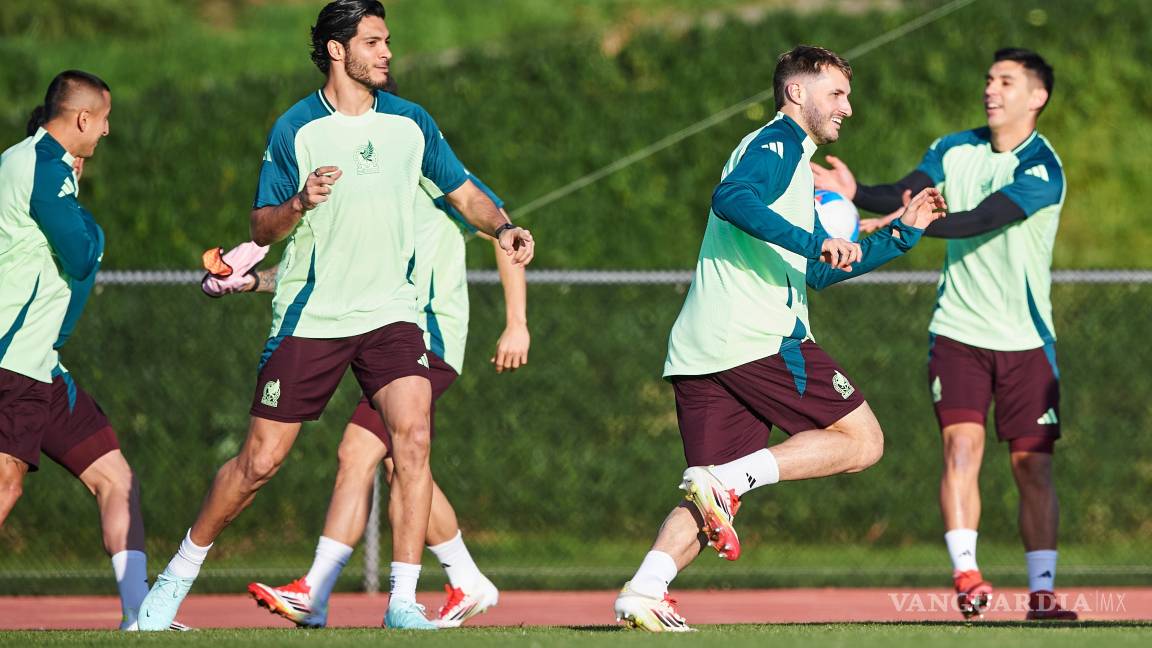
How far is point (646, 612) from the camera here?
631cm

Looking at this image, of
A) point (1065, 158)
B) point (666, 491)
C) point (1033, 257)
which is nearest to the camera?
point (1033, 257)

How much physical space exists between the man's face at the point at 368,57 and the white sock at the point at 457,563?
2187mm

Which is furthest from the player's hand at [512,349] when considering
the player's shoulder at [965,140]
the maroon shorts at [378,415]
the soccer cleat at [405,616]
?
the player's shoulder at [965,140]

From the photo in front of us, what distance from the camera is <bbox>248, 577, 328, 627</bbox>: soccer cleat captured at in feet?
23.6

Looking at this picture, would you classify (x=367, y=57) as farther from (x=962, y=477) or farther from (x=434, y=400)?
(x=962, y=477)

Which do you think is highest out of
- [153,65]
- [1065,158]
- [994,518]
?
[153,65]

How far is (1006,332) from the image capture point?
8.33 m

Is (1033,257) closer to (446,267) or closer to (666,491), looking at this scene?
(446,267)

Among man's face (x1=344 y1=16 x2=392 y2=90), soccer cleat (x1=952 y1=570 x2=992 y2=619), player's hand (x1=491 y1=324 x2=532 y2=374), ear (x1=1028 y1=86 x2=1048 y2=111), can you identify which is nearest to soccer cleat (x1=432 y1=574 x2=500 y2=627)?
player's hand (x1=491 y1=324 x2=532 y2=374)

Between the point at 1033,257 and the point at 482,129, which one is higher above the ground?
the point at 482,129

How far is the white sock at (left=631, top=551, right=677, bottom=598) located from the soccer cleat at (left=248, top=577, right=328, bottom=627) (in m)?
1.70

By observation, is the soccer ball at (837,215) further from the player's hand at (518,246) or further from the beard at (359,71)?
the beard at (359,71)

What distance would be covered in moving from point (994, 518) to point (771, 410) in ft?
17.2

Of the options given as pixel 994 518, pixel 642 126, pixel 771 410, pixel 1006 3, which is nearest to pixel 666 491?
pixel 994 518
